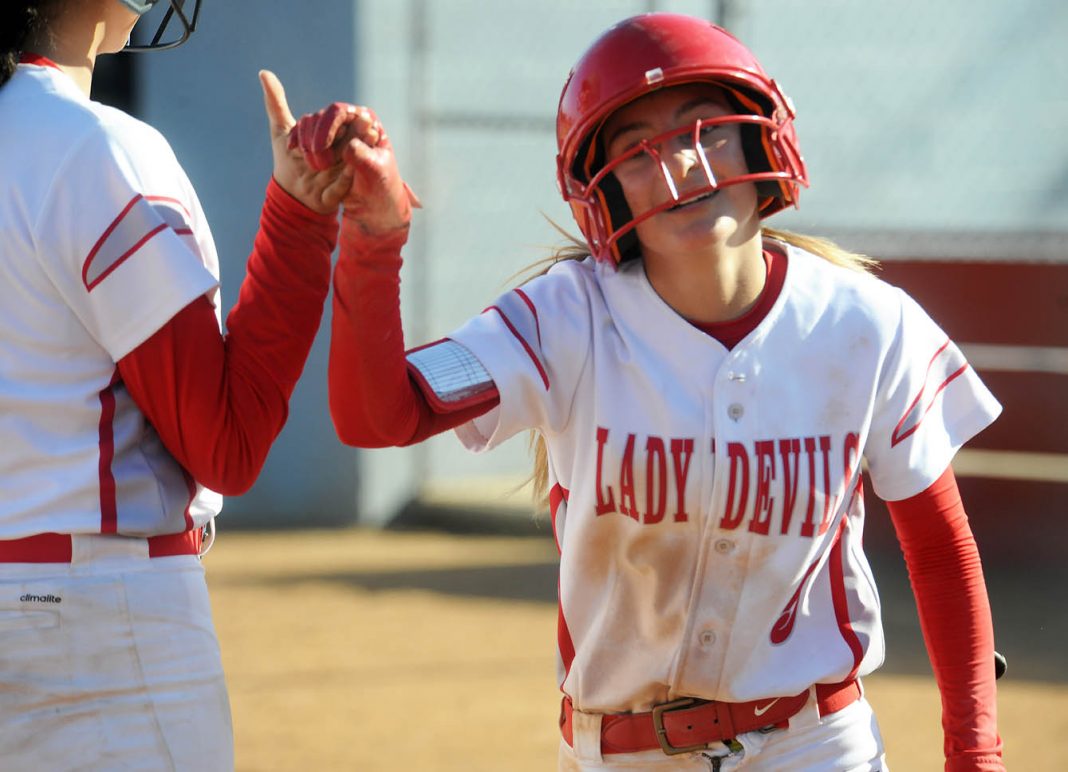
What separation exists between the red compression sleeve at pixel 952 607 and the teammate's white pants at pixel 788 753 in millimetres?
145

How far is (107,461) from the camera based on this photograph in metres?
2.00

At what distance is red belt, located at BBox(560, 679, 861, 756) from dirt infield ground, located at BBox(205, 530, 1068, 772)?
8.28 ft

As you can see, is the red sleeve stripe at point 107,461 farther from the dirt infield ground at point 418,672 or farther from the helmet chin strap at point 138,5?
the dirt infield ground at point 418,672

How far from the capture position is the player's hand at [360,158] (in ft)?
6.30

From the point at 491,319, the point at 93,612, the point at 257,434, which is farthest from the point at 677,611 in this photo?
the point at 93,612

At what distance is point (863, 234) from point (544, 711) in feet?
17.1

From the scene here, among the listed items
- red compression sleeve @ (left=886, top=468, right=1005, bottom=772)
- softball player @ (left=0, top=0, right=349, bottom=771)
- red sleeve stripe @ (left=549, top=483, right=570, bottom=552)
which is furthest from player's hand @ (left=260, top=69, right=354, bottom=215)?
red compression sleeve @ (left=886, top=468, right=1005, bottom=772)

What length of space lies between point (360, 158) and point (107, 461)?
20.5 inches

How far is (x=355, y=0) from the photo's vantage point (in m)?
Answer: 9.13

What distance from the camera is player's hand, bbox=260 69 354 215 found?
78.7 inches

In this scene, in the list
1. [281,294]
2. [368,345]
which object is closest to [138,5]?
[281,294]

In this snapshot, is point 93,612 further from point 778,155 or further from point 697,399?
point 778,155

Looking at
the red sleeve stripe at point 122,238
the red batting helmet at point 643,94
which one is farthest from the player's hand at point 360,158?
the red batting helmet at point 643,94

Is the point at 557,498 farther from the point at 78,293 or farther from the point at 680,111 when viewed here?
the point at 78,293
